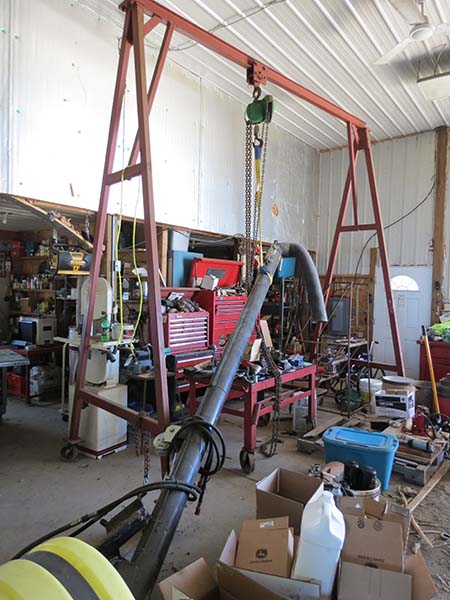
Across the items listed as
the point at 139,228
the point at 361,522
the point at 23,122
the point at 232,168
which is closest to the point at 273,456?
the point at 361,522

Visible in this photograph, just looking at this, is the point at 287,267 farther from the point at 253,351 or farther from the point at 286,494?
the point at 286,494

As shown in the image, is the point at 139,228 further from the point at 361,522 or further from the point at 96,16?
the point at 361,522

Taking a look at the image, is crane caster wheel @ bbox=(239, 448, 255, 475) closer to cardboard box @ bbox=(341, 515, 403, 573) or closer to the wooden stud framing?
cardboard box @ bbox=(341, 515, 403, 573)

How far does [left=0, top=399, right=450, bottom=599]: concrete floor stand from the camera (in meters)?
2.28

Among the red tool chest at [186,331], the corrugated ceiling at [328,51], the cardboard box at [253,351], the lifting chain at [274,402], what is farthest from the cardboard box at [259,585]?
the corrugated ceiling at [328,51]

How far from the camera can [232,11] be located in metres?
3.85

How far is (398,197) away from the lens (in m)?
6.79

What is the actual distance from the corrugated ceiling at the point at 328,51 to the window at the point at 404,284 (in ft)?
7.92

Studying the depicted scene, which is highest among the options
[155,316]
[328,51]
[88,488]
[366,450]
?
[328,51]

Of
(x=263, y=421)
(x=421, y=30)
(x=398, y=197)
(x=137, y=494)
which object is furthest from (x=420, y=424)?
(x=398, y=197)

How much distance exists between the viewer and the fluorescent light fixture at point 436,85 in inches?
172

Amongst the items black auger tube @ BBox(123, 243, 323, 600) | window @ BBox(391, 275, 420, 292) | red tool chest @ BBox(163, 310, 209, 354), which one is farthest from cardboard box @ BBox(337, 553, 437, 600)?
window @ BBox(391, 275, 420, 292)

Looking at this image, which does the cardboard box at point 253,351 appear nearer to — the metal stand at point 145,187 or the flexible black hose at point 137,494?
the metal stand at point 145,187

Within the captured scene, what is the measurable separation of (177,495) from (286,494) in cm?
80
